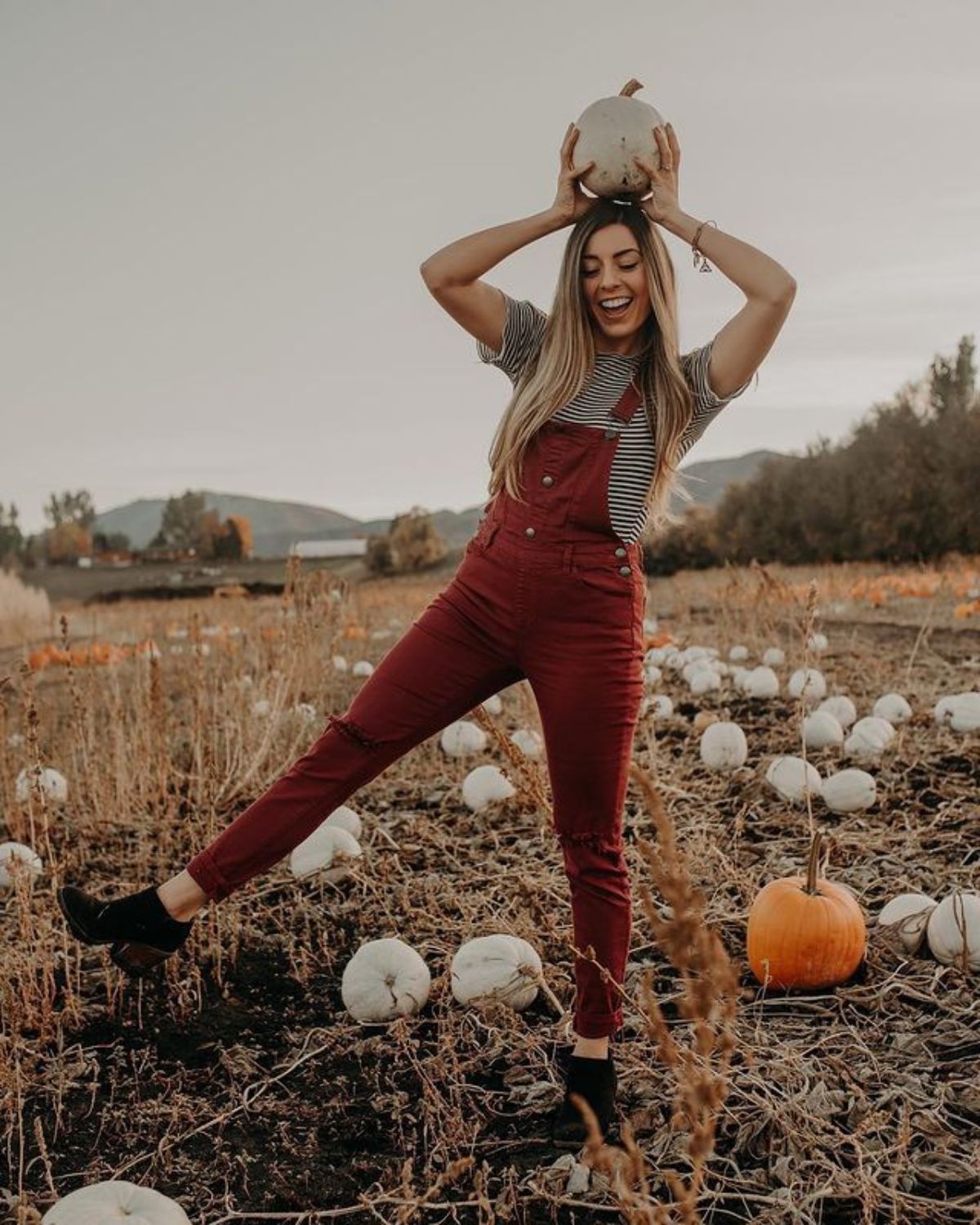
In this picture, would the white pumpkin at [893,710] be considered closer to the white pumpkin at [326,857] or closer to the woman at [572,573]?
the white pumpkin at [326,857]

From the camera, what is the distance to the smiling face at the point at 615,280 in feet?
8.10

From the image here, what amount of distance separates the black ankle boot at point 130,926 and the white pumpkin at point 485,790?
2032 millimetres

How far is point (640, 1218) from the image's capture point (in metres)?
1.31

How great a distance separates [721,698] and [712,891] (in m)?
3.09

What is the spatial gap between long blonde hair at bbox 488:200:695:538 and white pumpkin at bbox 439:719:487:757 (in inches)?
118

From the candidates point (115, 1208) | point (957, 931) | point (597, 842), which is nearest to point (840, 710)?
point (957, 931)

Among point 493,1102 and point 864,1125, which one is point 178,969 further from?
point 864,1125

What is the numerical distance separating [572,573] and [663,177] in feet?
3.34

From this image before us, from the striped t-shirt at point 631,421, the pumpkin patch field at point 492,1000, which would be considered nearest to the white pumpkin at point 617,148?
the striped t-shirt at point 631,421

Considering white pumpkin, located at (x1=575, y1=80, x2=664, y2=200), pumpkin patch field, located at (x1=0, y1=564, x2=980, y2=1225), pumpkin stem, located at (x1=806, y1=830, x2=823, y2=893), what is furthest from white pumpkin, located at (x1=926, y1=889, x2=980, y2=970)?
white pumpkin, located at (x1=575, y1=80, x2=664, y2=200)

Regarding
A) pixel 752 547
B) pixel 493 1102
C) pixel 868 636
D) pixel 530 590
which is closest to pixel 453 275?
A: pixel 530 590

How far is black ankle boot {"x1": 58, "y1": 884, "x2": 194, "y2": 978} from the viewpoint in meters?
2.49

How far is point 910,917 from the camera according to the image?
9.66ft

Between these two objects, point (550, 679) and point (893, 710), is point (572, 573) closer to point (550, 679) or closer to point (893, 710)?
point (550, 679)
